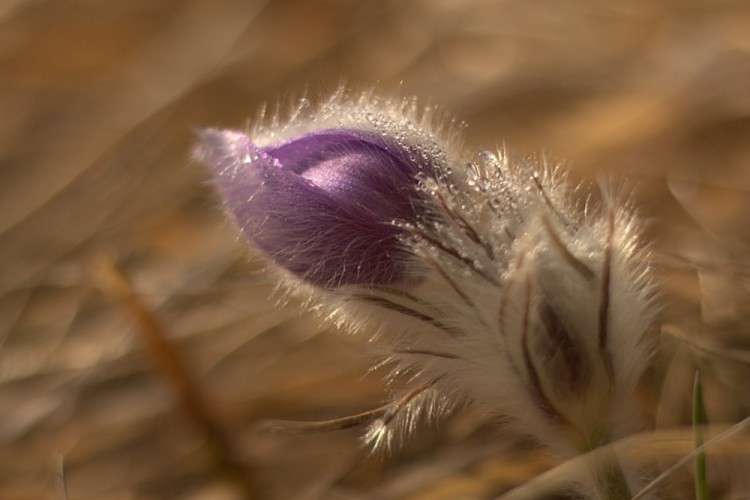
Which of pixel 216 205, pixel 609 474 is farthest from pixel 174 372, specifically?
pixel 609 474

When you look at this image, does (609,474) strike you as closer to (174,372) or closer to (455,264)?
(455,264)

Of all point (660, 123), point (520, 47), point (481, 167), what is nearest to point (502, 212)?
point (481, 167)

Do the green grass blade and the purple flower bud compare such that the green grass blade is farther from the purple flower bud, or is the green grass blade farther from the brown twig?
the brown twig

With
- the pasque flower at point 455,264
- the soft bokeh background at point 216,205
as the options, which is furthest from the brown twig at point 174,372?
the pasque flower at point 455,264

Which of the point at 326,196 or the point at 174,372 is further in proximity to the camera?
the point at 174,372

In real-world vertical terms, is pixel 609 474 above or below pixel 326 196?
below

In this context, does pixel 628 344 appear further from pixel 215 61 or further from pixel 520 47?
pixel 215 61
